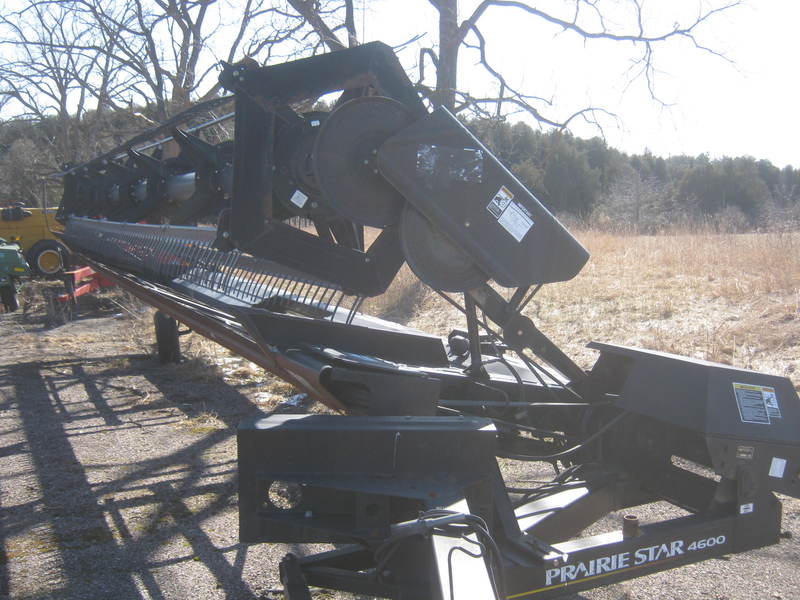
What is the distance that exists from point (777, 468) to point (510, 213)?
1.56 metres

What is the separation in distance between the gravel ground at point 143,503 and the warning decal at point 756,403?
0.90 meters

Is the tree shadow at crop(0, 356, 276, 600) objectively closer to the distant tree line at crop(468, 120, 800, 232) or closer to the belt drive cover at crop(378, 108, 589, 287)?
the belt drive cover at crop(378, 108, 589, 287)

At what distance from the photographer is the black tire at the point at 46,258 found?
61.9 ft

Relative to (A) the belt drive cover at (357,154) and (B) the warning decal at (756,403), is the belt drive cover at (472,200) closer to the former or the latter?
(A) the belt drive cover at (357,154)

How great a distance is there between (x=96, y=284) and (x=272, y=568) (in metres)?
10.4

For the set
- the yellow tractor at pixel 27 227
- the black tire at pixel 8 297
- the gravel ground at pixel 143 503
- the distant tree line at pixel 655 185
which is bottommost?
the gravel ground at pixel 143 503

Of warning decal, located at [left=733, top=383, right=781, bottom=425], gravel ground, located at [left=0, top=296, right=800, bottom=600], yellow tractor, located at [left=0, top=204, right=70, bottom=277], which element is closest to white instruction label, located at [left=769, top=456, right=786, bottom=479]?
warning decal, located at [left=733, top=383, right=781, bottom=425]

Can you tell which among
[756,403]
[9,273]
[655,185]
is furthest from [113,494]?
[655,185]

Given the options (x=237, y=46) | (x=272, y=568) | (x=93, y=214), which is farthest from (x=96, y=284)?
(x=272, y=568)

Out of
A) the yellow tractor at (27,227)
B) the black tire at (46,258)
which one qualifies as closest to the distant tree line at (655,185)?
the yellow tractor at (27,227)

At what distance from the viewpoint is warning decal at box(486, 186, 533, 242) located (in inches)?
113

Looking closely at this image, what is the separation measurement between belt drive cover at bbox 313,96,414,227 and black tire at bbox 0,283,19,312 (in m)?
13.4

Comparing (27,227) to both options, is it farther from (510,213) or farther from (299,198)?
(510,213)

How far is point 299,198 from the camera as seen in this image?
3.20 m
